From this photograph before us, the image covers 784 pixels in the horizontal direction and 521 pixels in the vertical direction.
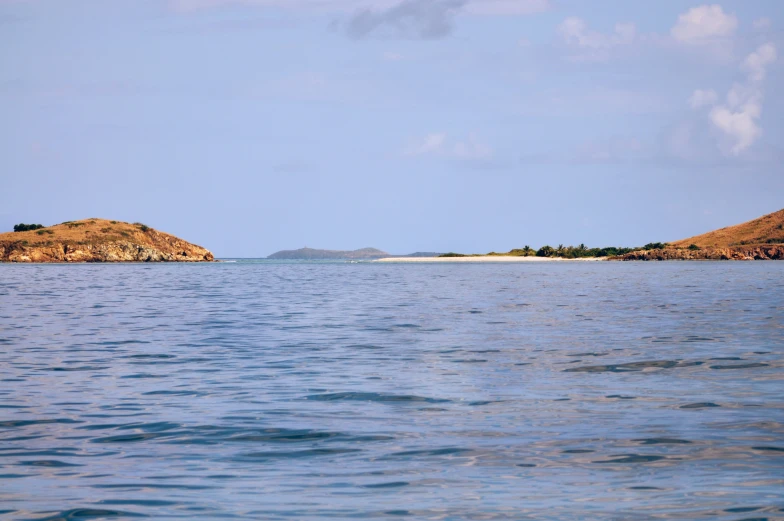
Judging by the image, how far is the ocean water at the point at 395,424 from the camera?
1164 cm

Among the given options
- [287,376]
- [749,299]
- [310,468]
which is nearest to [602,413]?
[310,468]

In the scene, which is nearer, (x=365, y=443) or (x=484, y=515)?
(x=484, y=515)

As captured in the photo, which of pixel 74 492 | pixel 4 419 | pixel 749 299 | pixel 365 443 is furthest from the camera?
pixel 749 299

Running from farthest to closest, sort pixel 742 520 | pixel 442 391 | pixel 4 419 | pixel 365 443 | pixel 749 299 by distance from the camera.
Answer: pixel 749 299
pixel 442 391
pixel 4 419
pixel 365 443
pixel 742 520

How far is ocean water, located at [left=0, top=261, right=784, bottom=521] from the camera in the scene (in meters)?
11.6

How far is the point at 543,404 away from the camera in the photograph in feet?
63.0

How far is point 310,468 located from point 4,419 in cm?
778

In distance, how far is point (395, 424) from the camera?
17.1 m

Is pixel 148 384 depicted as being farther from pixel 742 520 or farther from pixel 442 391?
pixel 742 520

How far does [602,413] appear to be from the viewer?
712 inches

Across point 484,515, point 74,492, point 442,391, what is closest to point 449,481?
point 484,515

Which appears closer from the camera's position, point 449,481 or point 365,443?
point 449,481

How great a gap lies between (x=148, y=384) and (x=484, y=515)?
46.2 feet

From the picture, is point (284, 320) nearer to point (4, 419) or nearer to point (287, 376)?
point (287, 376)
